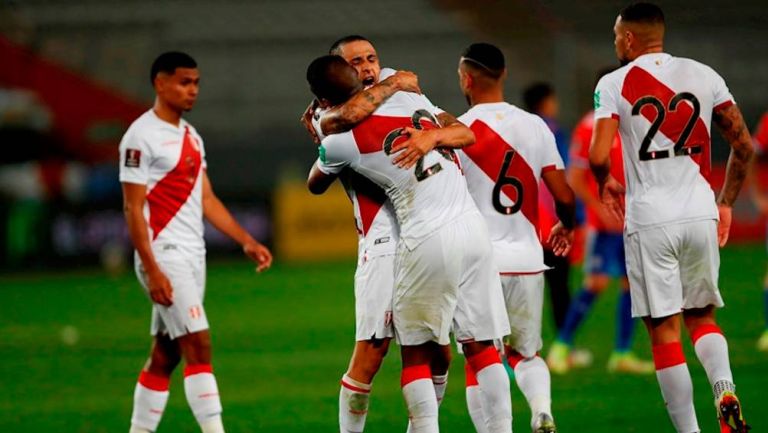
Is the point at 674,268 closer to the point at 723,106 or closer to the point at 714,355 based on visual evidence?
the point at 714,355

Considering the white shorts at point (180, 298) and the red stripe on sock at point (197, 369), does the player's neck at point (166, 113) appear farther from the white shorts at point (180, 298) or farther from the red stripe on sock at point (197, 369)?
the red stripe on sock at point (197, 369)

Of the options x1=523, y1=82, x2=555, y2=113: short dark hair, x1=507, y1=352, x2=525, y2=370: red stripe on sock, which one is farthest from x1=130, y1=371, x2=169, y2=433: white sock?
x1=523, y1=82, x2=555, y2=113: short dark hair

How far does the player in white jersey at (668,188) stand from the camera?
6.88 meters

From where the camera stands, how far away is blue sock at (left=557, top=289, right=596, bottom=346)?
1116 centimetres

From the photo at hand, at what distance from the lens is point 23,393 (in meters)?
10.7

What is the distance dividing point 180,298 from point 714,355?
302 cm

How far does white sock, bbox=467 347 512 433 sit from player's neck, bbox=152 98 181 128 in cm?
247

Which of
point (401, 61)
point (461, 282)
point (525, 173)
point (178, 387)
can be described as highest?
point (401, 61)

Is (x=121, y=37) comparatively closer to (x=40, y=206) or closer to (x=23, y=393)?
(x=40, y=206)

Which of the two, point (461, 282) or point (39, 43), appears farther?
point (39, 43)

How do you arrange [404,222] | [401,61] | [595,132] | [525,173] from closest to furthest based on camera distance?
[404,222], [595,132], [525,173], [401,61]

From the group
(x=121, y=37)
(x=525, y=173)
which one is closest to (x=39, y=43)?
(x=121, y=37)

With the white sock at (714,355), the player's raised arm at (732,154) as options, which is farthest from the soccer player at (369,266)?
the white sock at (714,355)

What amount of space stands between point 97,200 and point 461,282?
19.3m
